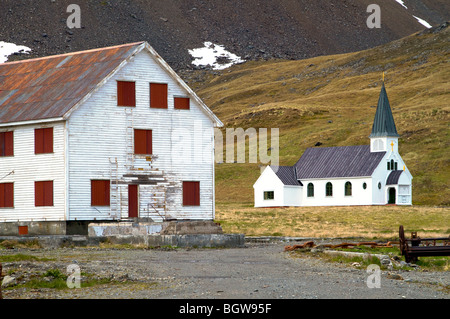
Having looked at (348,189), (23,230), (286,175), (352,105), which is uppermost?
(352,105)

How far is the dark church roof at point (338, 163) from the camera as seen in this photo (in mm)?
82312

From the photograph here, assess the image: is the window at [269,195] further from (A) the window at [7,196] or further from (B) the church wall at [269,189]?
(A) the window at [7,196]

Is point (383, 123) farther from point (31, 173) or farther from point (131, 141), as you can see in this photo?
point (31, 173)

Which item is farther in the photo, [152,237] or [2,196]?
[2,196]

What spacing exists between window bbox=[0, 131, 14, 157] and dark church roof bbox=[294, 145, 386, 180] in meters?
49.1

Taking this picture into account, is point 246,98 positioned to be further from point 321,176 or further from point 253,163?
point 321,176

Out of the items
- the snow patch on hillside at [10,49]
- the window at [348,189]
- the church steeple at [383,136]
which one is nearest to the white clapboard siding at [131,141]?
the window at [348,189]

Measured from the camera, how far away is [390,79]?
530 ft

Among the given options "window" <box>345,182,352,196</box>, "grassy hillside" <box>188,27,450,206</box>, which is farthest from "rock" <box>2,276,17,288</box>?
"grassy hillside" <box>188,27,450,206</box>

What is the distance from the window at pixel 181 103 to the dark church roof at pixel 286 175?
143 feet

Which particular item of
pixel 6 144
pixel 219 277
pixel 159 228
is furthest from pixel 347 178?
pixel 219 277

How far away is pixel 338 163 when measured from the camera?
84.2 m

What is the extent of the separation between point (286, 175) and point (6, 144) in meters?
49.6
